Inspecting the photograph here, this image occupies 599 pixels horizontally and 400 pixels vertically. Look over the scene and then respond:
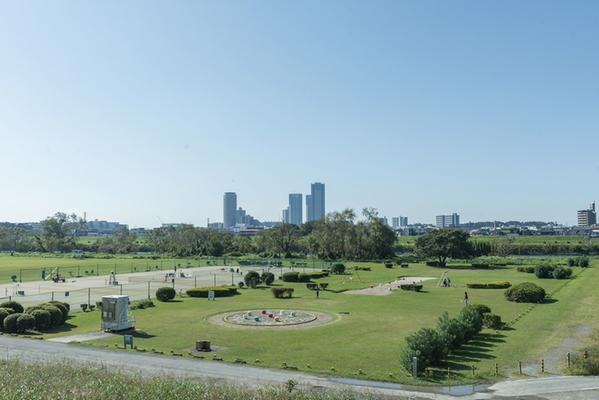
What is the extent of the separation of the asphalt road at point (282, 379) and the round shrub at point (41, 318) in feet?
24.1

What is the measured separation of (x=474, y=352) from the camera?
33125 mm

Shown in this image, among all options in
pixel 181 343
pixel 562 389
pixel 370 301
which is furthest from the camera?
pixel 370 301

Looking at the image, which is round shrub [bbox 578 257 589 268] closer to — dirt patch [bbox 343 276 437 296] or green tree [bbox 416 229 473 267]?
green tree [bbox 416 229 473 267]

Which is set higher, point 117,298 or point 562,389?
point 117,298

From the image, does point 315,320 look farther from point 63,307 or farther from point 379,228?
point 379,228

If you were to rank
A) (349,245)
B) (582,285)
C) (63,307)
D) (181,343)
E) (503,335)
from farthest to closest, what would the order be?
(349,245) → (582,285) → (63,307) → (503,335) → (181,343)

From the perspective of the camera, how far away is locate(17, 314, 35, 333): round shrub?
130 ft

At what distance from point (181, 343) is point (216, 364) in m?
6.55

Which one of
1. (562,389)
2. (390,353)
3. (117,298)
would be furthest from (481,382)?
(117,298)

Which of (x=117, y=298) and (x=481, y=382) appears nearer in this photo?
(x=481, y=382)

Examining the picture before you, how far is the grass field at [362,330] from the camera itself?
3062 centimetres

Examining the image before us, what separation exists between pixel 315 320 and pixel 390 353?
492 inches

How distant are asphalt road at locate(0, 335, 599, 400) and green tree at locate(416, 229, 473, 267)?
77255mm

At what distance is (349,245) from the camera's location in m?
127
